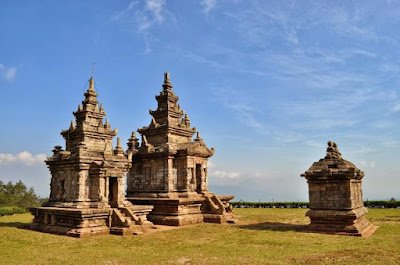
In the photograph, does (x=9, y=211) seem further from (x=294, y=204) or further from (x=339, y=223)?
(x=339, y=223)

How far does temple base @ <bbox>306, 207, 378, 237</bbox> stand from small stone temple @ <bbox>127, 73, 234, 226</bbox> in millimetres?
7704

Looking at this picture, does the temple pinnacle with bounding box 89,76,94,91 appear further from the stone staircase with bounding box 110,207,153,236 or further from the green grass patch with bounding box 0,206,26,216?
the green grass patch with bounding box 0,206,26,216

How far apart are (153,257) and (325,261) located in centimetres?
672

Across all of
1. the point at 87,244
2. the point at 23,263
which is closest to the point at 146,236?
the point at 87,244

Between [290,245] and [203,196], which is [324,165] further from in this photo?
[203,196]

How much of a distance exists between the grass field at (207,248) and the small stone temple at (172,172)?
16.2 feet

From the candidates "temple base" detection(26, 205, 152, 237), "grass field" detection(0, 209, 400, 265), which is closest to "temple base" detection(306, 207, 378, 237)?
"grass field" detection(0, 209, 400, 265)

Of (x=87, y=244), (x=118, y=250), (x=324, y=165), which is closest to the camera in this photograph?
(x=118, y=250)

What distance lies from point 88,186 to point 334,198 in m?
15.9

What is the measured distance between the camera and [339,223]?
19875mm

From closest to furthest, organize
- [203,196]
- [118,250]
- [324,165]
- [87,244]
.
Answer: [118,250], [87,244], [324,165], [203,196]

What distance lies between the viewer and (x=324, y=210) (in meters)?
20.5

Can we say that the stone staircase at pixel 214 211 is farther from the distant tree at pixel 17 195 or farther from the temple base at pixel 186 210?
the distant tree at pixel 17 195

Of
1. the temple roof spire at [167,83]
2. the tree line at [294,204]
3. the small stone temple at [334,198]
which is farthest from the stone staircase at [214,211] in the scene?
the tree line at [294,204]
